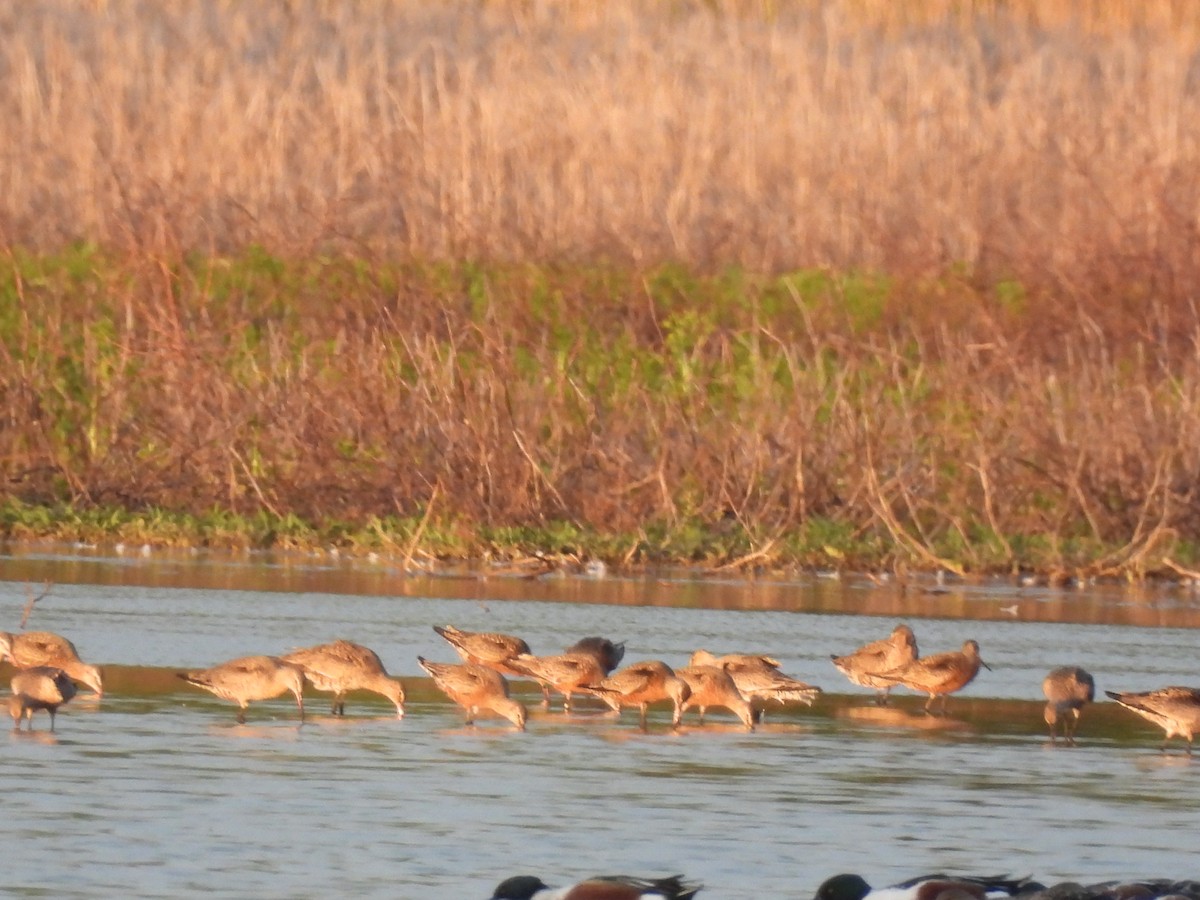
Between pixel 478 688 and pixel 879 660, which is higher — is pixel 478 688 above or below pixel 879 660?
below

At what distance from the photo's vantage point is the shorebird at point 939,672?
478 inches

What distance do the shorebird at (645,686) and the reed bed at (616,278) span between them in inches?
201

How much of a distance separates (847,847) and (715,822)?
0.53 meters

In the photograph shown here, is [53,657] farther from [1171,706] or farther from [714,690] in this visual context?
[1171,706]

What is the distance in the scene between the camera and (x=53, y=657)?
1141cm

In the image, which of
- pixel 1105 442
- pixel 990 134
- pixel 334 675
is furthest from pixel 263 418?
pixel 990 134

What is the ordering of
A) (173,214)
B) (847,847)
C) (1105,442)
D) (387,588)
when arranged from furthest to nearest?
(173,214) → (1105,442) → (387,588) → (847,847)

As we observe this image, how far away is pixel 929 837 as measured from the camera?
9.25 meters

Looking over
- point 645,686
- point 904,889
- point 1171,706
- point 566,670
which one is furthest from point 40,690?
point 1171,706

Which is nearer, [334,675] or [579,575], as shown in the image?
[334,675]

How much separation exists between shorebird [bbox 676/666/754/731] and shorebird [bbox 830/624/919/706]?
91 cm

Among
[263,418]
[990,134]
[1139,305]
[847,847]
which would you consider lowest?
[847,847]

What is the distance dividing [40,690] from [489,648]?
2305mm

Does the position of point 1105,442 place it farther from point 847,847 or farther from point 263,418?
point 847,847
